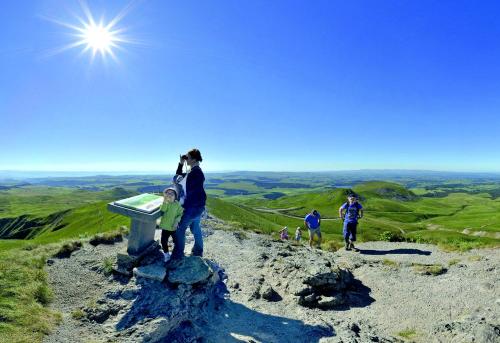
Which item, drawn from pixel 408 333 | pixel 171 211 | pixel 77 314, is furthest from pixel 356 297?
pixel 77 314

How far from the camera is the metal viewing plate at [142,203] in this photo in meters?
11.7

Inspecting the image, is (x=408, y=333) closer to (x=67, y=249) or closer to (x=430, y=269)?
(x=430, y=269)

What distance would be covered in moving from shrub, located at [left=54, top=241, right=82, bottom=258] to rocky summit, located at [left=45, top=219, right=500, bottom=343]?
1.29 feet

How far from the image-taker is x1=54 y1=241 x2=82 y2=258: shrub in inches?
609

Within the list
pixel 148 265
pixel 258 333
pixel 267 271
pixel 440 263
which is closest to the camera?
pixel 258 333

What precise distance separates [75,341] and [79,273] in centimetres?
535

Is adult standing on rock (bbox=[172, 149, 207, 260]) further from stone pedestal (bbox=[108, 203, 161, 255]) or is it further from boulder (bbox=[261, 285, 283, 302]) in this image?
boulder (bbox=[261, 285, 283, 302])

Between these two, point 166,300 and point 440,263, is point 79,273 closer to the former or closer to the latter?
point 166,300

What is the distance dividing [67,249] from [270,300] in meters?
10.4

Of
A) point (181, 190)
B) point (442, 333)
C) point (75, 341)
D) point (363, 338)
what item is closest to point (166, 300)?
point (75, 341)

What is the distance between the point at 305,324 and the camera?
36.1 feet

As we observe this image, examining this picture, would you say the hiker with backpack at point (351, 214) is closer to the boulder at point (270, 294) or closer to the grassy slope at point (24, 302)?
the boulder at point (270, 294)

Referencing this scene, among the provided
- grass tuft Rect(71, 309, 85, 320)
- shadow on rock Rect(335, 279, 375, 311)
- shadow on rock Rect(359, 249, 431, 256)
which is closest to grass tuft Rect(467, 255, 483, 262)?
shadow on rock Rect(359, 249, 431, 256)

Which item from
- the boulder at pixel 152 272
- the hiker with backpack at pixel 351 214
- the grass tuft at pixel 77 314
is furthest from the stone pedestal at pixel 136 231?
the hiker with backpack at pixel 351 214
